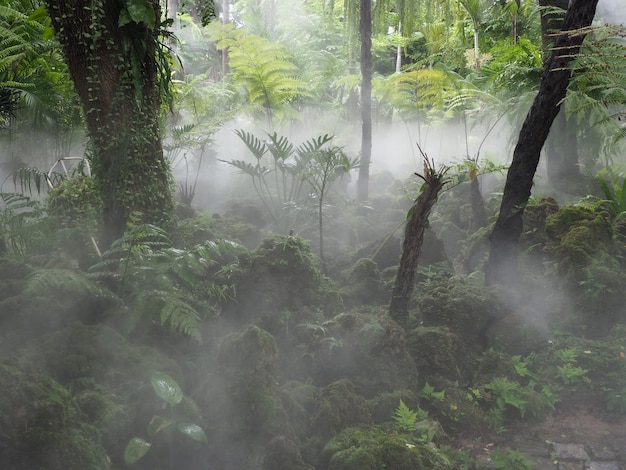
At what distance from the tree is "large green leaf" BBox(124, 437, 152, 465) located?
6.20 ft

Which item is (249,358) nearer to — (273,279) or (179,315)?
(179,315)

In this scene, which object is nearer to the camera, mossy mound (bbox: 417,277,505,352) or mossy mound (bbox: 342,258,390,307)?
mossy mound (bbox: 417,277,505,352)

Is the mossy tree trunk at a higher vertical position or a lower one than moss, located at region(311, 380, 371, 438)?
higher

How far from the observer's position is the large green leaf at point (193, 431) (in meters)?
2.85

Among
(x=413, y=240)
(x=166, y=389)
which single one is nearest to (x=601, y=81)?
(x=413, y=240)

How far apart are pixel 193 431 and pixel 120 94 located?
111 inches

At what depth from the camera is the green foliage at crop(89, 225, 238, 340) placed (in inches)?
139

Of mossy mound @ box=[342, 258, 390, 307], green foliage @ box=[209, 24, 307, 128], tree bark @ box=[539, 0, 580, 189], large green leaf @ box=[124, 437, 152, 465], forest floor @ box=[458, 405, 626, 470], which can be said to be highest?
green foliage @ box=[209, 24, 307, 128]

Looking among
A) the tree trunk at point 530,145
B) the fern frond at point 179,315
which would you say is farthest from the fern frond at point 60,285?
the tree trunk at point 530,145

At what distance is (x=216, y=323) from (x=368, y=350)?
4.37 feet

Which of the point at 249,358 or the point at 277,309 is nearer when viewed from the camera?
the point at 249,358

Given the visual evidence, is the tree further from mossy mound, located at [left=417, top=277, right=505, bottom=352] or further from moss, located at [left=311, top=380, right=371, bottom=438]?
mossy mound, located at [left=417, top=277, right=505, bottom=352]

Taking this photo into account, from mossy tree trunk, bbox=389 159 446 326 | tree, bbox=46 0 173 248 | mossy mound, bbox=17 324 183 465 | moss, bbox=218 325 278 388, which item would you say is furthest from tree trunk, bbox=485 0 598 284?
mossy mound, bbox=17 324 183 465

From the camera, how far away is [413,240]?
15.3 feet
